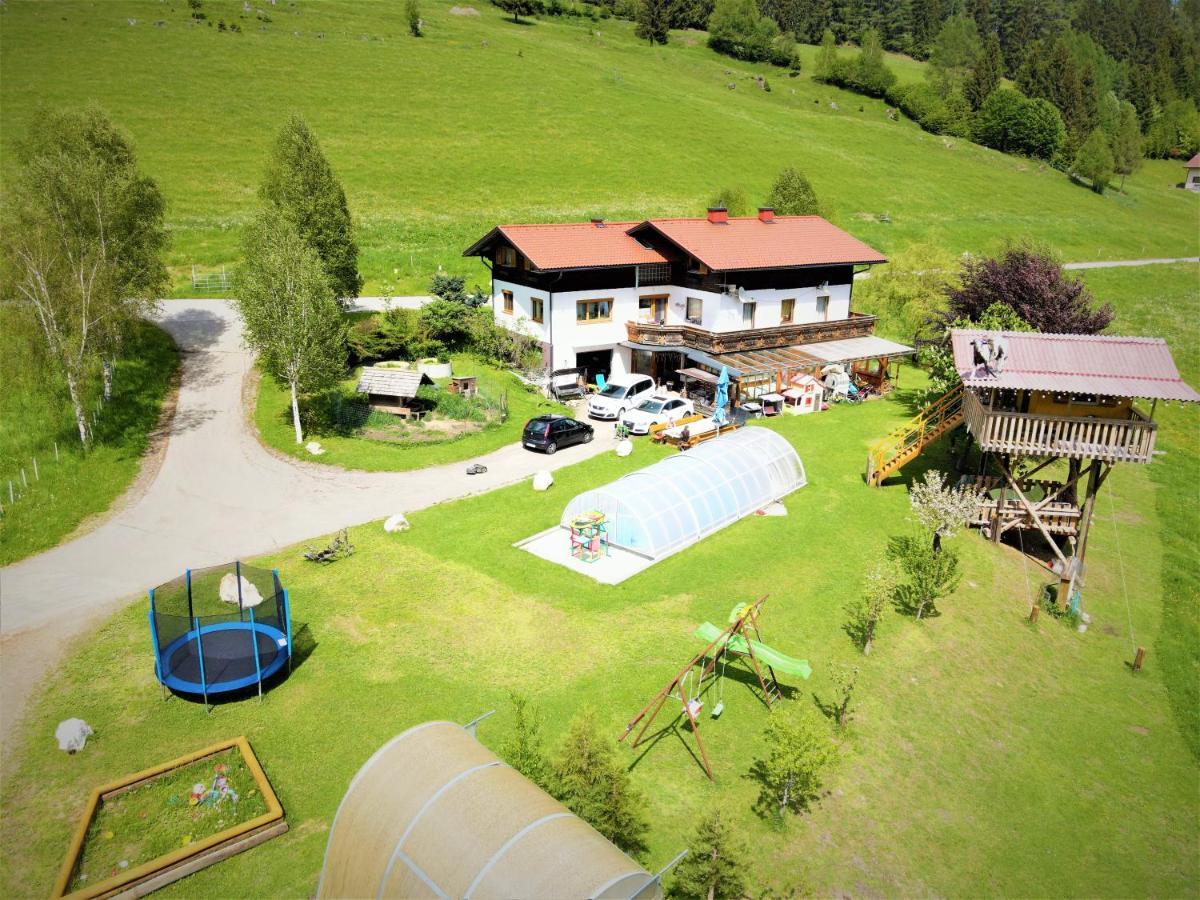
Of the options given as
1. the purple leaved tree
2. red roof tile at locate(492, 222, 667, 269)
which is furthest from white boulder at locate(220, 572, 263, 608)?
the purple leaved tree

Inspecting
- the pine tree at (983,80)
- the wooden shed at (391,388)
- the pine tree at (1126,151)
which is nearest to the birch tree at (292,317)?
the wooden shed at (391,388)

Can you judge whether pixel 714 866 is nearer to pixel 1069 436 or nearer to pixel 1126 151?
pixel 1069 436

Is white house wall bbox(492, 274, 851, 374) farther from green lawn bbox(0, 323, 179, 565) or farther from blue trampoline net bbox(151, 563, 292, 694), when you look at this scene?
blue trampoline net bbox(151, 563, 292, 694)

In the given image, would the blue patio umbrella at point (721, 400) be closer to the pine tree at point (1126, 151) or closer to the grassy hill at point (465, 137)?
the grassy hill at point (465, 137)

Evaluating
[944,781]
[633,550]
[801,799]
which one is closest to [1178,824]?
[944,781]

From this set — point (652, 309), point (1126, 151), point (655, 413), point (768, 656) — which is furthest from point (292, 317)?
point (1126, 151)
